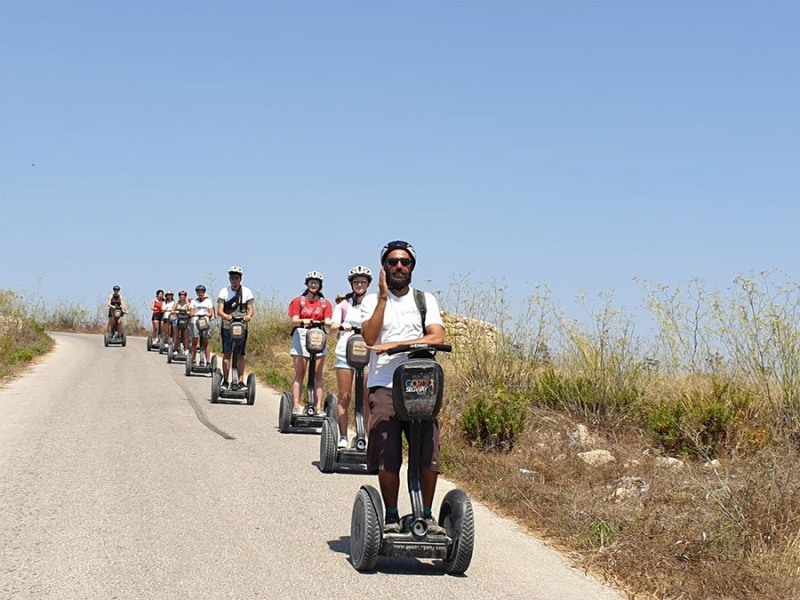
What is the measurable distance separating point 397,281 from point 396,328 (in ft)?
1.07

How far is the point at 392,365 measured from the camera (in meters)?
6.50

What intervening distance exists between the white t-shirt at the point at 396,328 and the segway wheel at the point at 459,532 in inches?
36.4

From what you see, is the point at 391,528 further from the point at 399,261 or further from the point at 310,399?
the point at 310,399

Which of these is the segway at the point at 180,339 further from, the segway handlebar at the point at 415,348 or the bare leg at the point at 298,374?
the segway handlebar at the point at 415,348

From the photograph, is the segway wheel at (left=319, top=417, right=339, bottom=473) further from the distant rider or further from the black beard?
the distant rider

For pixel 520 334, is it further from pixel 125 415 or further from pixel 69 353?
pixel 69 353

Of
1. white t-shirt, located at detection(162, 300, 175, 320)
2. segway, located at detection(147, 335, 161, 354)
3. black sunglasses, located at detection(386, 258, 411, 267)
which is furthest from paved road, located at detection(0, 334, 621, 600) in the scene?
segway, located at detection(147, 335, 161, 354)

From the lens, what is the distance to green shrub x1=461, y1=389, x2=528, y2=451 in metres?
11.3

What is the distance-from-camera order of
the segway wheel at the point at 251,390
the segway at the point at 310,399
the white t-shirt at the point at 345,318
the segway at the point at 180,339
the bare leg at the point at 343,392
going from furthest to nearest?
the segway at the point at 180,339, the segway wheel at the point at 251,390, the segway at the point at 310,399, the white t-shirt at the point at 345,318, the bare leg at the point at 343,392

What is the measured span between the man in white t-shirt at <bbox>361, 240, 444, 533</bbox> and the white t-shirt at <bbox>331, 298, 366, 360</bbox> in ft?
13.5

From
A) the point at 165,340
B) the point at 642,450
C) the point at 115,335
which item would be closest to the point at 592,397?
the point at 642,450

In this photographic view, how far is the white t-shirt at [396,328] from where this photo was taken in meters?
6.50

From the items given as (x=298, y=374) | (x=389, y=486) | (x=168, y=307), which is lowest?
(x=389, y=486)

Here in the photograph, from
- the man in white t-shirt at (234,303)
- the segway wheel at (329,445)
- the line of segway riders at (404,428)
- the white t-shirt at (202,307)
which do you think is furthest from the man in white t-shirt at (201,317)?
the line of segway riders at (404,428)
